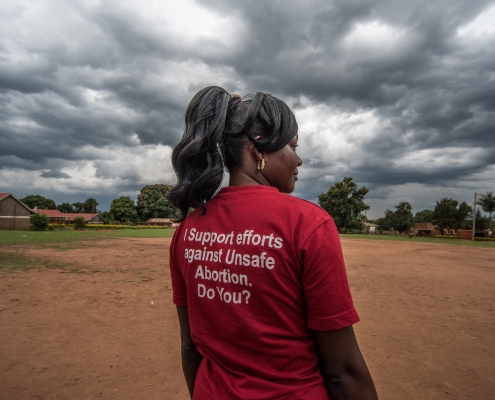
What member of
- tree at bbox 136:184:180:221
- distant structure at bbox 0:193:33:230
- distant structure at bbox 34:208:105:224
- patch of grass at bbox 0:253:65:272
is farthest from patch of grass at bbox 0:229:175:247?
tree at bbox 136:184:180:221

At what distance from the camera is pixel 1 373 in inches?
141

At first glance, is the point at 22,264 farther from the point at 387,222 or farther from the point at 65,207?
the point at 65,207

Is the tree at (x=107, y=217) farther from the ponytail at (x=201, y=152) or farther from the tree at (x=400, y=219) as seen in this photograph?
the ponytail at (x=201, y=152)

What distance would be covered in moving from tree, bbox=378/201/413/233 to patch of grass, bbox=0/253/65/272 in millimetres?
69224

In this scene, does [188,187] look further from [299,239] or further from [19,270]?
[19,270]

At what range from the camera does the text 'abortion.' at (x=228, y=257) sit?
0.96 metres

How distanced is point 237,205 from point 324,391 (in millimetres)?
639

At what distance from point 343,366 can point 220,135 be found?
88 cm

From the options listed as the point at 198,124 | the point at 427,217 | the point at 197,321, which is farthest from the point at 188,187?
the point at 427,217

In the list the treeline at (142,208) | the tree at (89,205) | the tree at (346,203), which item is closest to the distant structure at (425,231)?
the tree at (346,203)

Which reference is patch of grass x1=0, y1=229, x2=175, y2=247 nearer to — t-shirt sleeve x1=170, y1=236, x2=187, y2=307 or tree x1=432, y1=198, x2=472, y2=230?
t-shirt sleeve x1=170, y1=236, x2=187, y2=307

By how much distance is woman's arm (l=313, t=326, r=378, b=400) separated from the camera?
3.22 ft

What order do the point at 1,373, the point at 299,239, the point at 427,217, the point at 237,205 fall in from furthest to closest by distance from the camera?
the point at 427,217
the point at 1,373
the point at 237,205
the point at 299,239

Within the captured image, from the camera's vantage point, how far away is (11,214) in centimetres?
4500
